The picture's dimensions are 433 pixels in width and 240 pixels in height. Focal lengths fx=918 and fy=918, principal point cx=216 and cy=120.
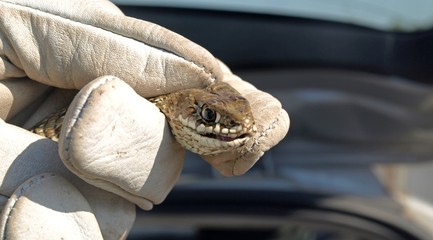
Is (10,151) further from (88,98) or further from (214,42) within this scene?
(214,42)

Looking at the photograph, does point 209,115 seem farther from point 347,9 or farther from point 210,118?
point 347,9

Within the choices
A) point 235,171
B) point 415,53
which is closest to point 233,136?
point 235,171

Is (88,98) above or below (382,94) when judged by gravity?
below

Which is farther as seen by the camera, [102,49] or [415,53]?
[415,53]

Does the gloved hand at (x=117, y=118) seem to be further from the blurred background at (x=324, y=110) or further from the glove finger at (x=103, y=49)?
the blurred background at (x=324, y=110)

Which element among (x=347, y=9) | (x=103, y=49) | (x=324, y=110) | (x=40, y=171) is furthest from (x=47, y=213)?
(x=324, y=110)

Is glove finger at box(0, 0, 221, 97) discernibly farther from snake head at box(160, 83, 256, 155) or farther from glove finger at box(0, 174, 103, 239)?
glove finger at box(0, 174, 103, 239)

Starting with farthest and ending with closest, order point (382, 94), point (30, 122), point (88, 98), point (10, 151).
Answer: point (382, 94), point (30, 122), point (10, 151), point (88, 98)

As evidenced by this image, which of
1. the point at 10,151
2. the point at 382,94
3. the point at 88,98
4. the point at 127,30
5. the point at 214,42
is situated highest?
the point at 382,94

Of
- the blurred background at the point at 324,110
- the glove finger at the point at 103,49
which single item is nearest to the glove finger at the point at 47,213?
the glove finger at the point at 103,49
